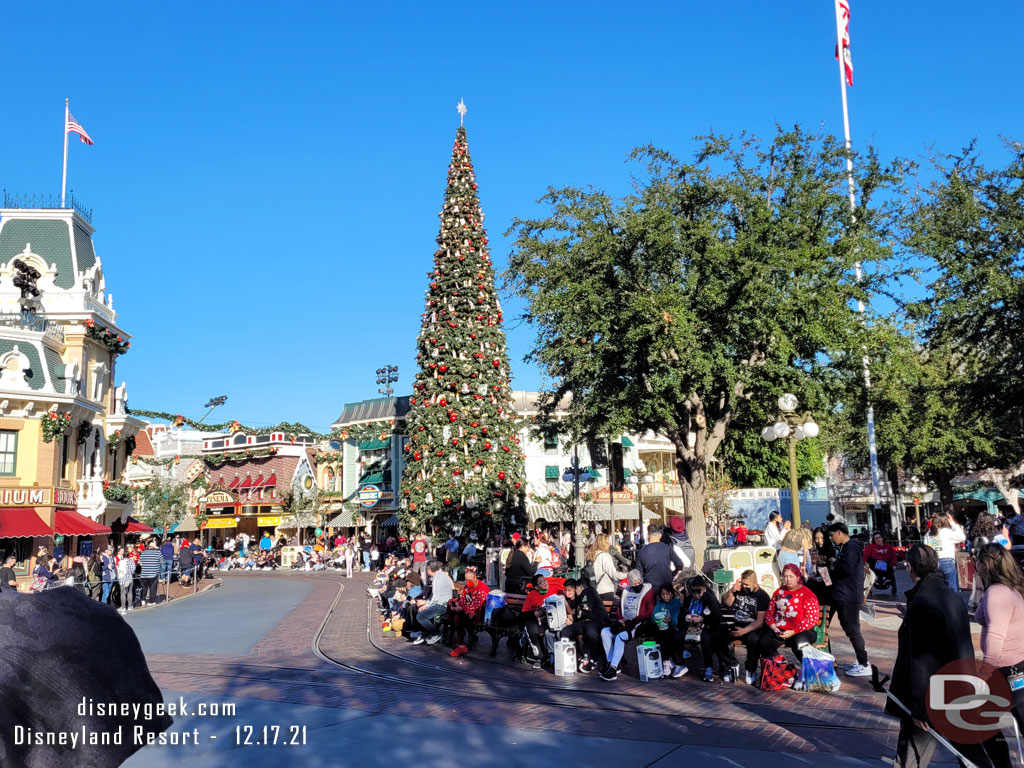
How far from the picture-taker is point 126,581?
21.1m

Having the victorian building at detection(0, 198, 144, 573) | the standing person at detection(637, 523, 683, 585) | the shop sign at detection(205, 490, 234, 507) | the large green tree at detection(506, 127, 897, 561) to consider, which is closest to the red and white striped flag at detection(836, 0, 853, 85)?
the large green tree at detection(506, 127, 897, 561)

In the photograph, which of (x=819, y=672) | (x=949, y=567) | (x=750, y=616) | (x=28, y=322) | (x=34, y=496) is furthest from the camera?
(x=28, y=322)

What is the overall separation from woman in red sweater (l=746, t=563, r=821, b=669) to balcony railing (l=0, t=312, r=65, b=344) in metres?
28.9

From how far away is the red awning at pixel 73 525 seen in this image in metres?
29.6

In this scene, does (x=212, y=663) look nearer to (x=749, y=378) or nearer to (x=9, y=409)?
(x=749, y=378)

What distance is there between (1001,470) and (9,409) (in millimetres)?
40513

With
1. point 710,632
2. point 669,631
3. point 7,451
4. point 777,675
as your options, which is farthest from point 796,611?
point 7,451

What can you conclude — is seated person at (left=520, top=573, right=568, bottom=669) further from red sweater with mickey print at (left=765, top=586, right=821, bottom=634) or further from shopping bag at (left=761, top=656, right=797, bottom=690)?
red sweater with mickey print at (left=765, top=586, right=821, bottom=634)

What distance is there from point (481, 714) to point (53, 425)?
86.4 feet

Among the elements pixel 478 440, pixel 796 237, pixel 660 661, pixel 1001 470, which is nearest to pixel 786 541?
pixel 660 661

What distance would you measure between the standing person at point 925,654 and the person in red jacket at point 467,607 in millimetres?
8718

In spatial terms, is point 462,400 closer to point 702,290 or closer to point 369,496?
point 702,290

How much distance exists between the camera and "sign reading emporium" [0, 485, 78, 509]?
2797 centimetres

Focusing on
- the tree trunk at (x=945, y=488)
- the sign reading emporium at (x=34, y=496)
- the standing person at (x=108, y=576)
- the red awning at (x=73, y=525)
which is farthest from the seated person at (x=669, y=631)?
the tree trunk at (x=945, y=488)
